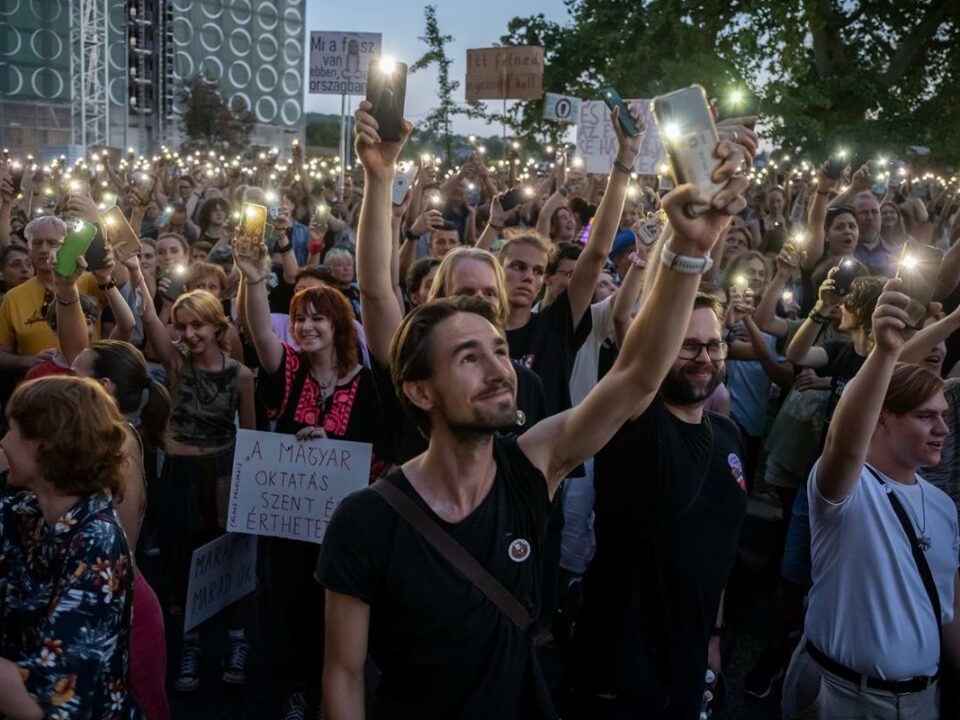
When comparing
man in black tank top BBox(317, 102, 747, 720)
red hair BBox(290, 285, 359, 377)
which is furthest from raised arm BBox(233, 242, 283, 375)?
man in black tank top BBox(317, 102, 747, 720)

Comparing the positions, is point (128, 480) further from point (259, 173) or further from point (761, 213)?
point (761, 213)

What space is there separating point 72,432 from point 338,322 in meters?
1.80

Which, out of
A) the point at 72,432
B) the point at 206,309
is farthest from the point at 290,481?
the point at 72,432

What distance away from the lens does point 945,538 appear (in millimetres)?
2994

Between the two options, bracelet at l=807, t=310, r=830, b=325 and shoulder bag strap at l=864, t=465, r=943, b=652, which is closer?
shoulder bag strap at l=864, t=465, r=943, b=652

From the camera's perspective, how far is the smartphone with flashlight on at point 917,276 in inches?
106

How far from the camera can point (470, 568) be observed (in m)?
2.13

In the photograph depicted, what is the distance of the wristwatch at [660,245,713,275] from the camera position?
2037 millimetres

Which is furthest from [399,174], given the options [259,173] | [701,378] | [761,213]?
[761,213]

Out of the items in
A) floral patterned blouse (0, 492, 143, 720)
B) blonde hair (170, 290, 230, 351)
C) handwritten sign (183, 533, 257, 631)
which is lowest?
handwritten sign (183, 533, 257, 631)

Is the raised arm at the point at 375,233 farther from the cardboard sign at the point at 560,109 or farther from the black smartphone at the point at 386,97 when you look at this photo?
the cardboard sign at the point at 560,109

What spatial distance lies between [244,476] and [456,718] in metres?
2.42

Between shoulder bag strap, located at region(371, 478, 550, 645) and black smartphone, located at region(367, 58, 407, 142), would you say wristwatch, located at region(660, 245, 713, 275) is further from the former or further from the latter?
black smartphone, located at region(367, 58, 407, 142)

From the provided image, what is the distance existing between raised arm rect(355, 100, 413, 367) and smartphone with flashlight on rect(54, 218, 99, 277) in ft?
5.23
